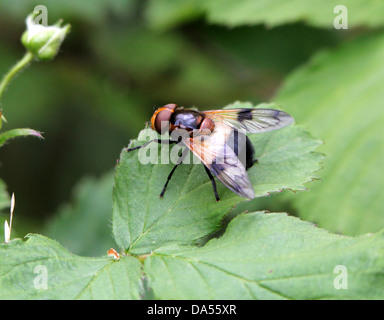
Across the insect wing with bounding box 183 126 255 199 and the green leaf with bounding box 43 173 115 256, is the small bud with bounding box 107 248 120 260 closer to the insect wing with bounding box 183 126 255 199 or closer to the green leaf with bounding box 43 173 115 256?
the insect wing with bounding box 183 126 255 199

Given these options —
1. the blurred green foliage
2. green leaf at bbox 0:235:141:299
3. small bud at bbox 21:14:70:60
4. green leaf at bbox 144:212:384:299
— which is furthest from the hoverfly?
the blurred green foliage

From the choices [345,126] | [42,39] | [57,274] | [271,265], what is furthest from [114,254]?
[345,126]

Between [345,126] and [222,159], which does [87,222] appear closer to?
[222,159]

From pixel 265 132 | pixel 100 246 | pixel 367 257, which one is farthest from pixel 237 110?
pixel 100 246

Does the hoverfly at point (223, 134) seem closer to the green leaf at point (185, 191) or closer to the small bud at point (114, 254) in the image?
the green leaf at point (185, 191)

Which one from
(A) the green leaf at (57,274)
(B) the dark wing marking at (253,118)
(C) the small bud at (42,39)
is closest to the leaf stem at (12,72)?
(C) the small bud at (42,39)

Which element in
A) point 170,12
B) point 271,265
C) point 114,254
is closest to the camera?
point 271,265
